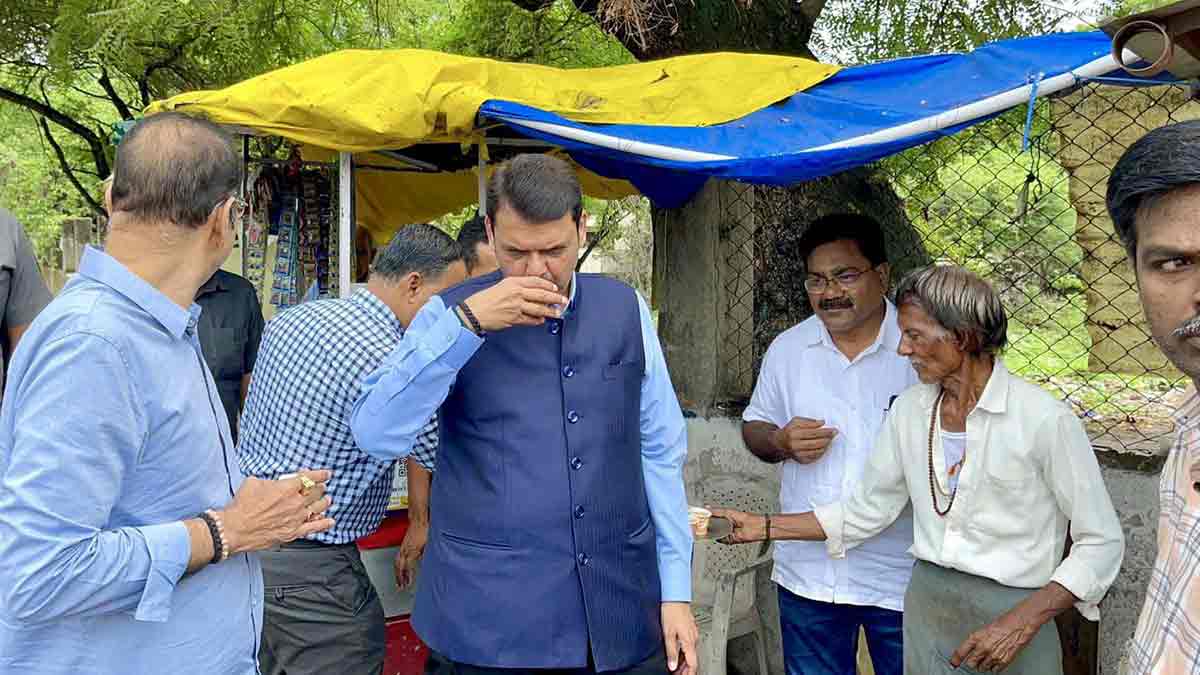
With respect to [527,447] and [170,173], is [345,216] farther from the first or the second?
[170,173]

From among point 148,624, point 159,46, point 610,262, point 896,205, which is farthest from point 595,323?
point 610,262

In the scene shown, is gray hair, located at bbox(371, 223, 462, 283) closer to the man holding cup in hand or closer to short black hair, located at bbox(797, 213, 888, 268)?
short black hair, located at bbox(797, 213, 888, 268)

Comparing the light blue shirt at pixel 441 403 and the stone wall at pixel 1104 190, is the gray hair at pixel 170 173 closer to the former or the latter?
the light blue shirt at pixel 441 403

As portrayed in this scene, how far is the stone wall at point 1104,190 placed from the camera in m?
3.59

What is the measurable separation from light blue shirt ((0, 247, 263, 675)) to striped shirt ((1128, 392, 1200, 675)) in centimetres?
159

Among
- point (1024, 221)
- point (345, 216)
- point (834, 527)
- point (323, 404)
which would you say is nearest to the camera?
point (323, 404)

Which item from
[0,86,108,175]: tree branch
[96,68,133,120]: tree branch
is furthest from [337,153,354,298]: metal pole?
[0,86,108,175]: tree branch

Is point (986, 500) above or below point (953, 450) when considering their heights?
below

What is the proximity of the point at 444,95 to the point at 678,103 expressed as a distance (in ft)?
2.84

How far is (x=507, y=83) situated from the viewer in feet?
12.7

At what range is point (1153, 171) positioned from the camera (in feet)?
4.76

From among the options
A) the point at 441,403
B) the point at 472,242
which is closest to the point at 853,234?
the point at 472,242

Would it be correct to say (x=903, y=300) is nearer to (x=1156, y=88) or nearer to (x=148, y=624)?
(x=1156, y=88)

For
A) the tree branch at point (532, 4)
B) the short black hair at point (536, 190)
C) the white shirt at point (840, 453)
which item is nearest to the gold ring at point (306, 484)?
the short black hair at point (536, 190)
